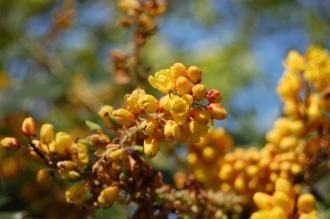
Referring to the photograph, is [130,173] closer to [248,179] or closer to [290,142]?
[248,179]

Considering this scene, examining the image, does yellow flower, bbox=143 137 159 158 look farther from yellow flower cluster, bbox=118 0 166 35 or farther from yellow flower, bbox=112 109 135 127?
yellow flower cluster, bbox=118 0 166 35

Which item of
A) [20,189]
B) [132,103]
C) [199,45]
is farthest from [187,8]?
[132,103]

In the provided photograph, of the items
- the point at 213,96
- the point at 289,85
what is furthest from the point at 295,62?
the point at 213,96

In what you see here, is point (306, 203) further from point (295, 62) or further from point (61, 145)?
point (61, 145)

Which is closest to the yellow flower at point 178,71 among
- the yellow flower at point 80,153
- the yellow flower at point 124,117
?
the yellow flower at point 124,117

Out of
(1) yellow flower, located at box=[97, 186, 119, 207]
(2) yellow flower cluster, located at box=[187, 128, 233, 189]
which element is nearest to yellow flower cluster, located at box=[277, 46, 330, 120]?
(2) yellow flower cluster, located at box=[187, 128, 233, 189]

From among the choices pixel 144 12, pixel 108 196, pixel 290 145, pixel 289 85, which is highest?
pixel 144 12
